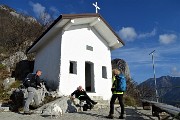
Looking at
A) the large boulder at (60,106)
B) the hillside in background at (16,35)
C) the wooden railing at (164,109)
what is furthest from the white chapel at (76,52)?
the hillside in background at (16,35)

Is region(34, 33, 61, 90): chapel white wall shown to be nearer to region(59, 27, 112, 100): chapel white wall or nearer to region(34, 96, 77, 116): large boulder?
region(59, 27, 112, 100): chapel white wall

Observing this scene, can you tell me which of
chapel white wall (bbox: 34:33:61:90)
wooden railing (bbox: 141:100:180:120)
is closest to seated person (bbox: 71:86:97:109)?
chapel white wall (bbox: 34:33:61:90)

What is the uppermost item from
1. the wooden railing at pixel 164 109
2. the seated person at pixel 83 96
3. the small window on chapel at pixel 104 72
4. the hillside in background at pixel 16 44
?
the hillside in background at pixel 16 44

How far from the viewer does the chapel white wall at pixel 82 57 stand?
1538 cm

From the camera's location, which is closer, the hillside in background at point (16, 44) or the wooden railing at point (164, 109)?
the wooden railing at point (164, 109)

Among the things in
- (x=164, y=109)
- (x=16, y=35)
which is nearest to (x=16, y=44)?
(x=16, y=35)

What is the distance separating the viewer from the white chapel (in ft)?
50.3

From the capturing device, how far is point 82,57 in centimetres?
1648

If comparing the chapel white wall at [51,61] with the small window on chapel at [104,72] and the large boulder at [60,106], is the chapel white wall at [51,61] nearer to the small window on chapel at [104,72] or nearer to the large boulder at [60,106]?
the large boulder at [60,106]

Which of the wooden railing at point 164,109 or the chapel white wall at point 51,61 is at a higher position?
the chapel white wall at point 51,61

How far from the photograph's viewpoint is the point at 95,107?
14.2m

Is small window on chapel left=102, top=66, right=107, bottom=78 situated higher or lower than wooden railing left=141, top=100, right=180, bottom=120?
higher

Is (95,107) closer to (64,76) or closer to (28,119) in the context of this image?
(64,76)

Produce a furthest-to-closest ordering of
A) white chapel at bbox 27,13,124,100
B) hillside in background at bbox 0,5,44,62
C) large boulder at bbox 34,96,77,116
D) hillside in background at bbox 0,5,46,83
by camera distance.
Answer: hillside in background at bbox 0,5,44,62, hillside in background at bbox 0,5,46,83, white chapel at bbox 27,13,124,100, large boulder at bbox 34,96,77,116
